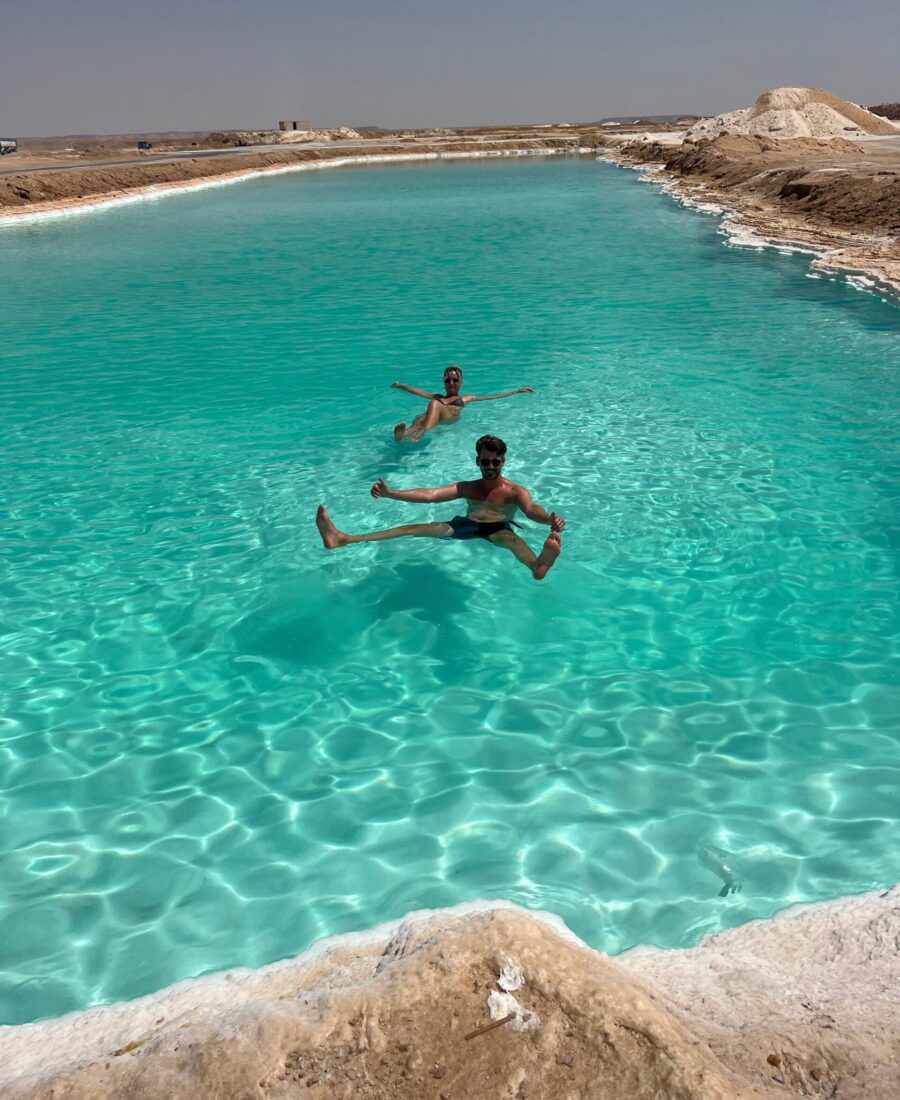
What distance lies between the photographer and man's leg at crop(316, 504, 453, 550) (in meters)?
6.22

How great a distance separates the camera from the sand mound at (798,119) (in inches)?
2328

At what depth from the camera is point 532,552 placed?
6.43 metres

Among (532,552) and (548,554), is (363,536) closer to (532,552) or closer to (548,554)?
(532,552)

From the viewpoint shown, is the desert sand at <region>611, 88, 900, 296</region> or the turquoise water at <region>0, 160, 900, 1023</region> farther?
the desert sand at <region>611, 88, 900, 296</region>

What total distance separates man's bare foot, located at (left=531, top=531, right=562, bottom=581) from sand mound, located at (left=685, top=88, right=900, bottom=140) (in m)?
61.2

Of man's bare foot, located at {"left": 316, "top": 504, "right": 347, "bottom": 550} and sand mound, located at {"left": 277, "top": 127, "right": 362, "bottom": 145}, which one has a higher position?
man's bare foot, located at {"left": 316, "top": 504, "right": 347, "bottom": 550}

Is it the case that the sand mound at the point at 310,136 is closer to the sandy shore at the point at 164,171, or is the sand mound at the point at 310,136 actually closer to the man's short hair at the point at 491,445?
the sandy shore at the point at 164,171

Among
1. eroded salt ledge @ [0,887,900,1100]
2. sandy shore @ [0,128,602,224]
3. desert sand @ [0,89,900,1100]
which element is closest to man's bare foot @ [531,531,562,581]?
desert sand @ [0,89,900,1100]

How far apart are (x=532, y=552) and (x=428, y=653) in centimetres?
114

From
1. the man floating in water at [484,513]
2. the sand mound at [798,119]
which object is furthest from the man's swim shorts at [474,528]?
the sand mound at [798,119]

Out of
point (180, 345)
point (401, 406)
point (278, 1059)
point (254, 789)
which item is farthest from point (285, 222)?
point (278, 1059)

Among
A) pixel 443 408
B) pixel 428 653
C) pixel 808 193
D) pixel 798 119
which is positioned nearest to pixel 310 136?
pixel 798 119

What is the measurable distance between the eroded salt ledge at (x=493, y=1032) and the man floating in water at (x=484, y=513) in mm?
3354

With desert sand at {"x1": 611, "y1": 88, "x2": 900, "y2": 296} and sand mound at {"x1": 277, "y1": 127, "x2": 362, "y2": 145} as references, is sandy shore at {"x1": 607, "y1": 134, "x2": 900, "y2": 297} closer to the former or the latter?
desert sand at {"x1": 611, "y1": 88, "x2": 900, "y2": 296}
